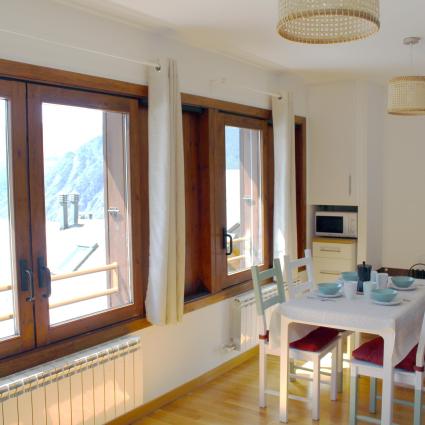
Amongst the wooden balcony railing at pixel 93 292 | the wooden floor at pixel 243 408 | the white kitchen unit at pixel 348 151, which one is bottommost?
the wooden floor at pixel 243 408

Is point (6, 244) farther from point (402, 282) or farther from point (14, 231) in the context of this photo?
point (402, 282)

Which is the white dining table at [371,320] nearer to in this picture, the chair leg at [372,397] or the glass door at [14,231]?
the chair leg at [372,397]

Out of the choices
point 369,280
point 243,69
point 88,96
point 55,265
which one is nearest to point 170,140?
point 88,96

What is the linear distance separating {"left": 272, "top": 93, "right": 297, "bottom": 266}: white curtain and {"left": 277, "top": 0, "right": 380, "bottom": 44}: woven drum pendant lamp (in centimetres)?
251

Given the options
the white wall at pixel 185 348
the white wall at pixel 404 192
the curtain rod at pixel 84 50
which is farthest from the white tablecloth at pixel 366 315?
the white wall at pixel 404 192

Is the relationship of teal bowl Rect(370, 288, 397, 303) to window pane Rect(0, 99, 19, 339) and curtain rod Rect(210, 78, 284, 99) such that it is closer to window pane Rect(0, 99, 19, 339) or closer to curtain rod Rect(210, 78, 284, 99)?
curtain rod Rect(210, 78, 284, 99)

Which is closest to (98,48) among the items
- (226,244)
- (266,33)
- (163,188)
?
(163,188)

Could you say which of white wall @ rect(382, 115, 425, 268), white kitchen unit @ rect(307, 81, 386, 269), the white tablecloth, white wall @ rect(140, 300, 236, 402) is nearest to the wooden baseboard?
white wall @ rect(140, 300, 236, 402)

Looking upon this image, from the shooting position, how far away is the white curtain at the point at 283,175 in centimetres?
473

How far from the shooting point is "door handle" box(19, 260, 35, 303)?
2746mm

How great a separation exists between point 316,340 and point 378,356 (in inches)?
19.2

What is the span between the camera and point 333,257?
5.29 meters

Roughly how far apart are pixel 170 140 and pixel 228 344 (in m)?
1.86

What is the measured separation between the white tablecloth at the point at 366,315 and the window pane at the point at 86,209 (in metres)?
1.14
